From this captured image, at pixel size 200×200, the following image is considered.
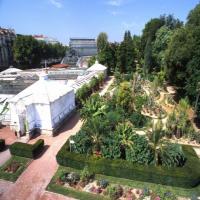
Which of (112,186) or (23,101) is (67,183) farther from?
(23,101)

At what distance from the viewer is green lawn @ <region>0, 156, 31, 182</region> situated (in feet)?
53.7

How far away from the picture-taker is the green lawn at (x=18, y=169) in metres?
16.4

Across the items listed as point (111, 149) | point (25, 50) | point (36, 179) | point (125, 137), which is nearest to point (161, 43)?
point (125, 137)

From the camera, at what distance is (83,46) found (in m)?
111

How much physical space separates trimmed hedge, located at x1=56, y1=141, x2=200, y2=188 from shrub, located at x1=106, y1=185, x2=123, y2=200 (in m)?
1.31

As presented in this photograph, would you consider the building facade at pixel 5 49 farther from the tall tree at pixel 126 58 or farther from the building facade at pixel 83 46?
the building facade at pixel 83 46

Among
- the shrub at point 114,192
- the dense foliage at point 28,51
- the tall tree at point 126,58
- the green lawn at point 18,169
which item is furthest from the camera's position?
the dense foliage at point 28,51

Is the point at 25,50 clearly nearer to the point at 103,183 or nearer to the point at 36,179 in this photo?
the point at 36,179

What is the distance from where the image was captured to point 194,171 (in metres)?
14.9

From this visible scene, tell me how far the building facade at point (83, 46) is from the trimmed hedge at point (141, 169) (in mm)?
96557

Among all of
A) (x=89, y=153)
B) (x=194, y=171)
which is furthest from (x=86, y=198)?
(x=194, y=171)

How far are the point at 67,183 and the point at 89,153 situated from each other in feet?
9.24

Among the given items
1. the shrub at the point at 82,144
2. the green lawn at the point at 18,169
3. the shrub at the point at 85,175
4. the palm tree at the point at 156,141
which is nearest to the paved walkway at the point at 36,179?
the green lawn at the point at 18,169

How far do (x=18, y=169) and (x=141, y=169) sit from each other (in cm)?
910
